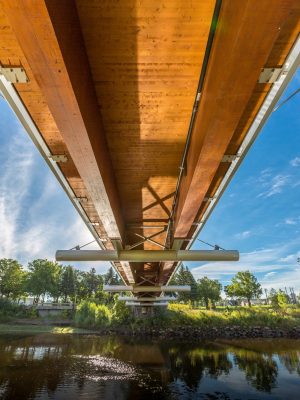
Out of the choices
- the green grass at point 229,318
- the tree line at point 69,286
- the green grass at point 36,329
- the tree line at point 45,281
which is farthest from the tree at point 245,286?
the green grass at point 36,329

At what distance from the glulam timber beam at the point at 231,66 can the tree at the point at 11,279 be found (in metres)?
61.2

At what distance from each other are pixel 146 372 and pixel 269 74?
17.8m

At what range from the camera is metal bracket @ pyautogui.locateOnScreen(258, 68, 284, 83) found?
298 centimetres

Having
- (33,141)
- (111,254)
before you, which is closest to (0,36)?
(33,141)

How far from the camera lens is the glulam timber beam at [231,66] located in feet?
6.41

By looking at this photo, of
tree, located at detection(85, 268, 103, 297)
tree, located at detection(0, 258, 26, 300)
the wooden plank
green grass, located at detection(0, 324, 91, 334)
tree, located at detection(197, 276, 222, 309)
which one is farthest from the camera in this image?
tree, located at detection(85, 268, 103, 297)

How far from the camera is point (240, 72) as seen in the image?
2.49 meters

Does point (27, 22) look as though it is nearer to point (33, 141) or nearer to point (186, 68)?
point (186, 68)

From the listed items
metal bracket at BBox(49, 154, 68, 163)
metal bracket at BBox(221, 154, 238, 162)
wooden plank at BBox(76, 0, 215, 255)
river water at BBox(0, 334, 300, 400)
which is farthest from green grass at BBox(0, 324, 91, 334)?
metal bracket at BBox(221, 154, 238, 162)

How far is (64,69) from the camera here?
2455 mm

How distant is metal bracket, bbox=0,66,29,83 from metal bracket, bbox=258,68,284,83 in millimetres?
2745

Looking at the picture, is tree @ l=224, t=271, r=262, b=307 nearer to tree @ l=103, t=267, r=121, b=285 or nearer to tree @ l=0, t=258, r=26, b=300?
tree @ l=103, t=267, r=121, b=285

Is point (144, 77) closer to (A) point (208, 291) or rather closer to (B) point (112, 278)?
(A) point (208, 291)

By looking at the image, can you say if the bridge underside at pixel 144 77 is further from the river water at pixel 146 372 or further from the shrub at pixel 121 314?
the shrub at pixel 121 314
